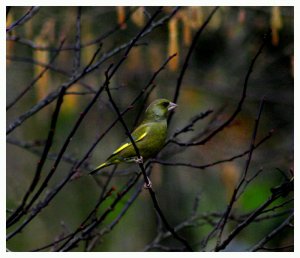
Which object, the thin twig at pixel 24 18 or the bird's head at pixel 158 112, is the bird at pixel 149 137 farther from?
the thin twig at pixel 24 18

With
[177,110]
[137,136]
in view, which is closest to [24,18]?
[137,136]

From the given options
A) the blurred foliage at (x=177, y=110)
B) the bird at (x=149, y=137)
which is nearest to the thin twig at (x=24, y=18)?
the bird at (x=149, y=137)

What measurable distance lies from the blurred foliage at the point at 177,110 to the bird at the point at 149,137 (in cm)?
198

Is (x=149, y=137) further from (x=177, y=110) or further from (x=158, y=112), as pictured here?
(x=177, y=110)

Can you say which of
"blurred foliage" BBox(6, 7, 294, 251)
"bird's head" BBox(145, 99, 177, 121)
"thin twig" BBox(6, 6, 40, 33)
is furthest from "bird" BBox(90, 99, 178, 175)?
"blurred foliage" BBox(6, 7, 294, 251)

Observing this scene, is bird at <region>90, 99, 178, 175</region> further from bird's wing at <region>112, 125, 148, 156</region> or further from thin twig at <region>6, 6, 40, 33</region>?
thin twig at <region>6, 6, 40, 33</region>

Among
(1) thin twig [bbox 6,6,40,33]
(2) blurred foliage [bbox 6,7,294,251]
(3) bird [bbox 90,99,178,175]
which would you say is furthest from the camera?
(2) blurred foliage [bbox 6,7,294,251]

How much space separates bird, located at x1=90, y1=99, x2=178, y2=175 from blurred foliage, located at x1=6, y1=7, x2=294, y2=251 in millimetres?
1979

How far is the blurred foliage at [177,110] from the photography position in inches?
221

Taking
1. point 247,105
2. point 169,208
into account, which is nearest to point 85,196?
point 169,208

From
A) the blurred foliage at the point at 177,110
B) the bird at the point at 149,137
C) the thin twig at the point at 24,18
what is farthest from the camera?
the blurred foliage at the point at 177,110

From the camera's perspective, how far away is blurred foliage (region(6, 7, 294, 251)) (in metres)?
5.60

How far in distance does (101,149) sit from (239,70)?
1.43m

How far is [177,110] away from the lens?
6.05m
